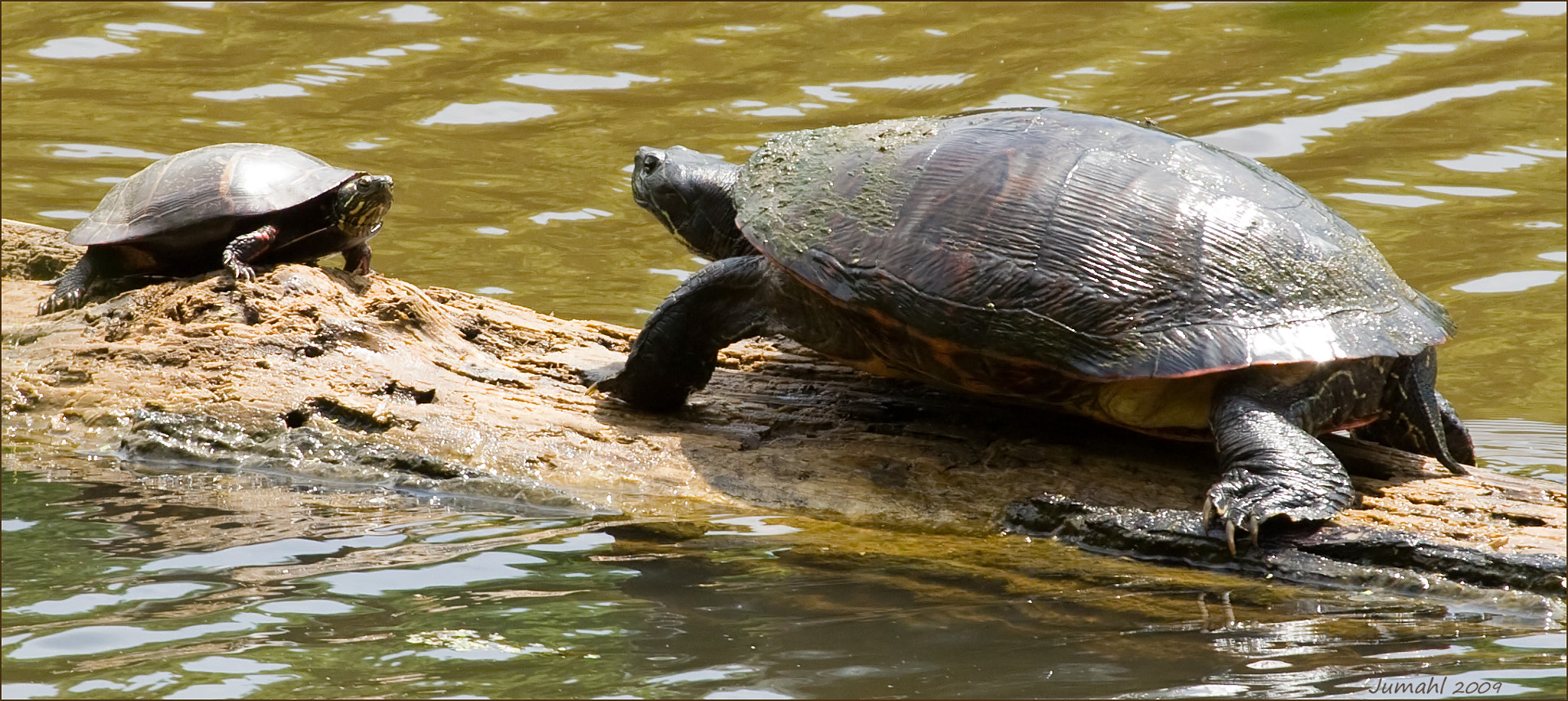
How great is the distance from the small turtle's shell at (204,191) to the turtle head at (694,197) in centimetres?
121

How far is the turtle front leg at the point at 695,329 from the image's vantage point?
201 inches

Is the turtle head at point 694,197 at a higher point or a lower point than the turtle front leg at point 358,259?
higher

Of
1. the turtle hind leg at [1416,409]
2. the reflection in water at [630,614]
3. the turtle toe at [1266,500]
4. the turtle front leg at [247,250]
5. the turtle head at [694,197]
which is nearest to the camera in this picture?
the reflection in water at [630,614]

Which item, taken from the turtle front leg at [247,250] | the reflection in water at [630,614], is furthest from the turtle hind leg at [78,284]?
the reflection in water at [630,614]

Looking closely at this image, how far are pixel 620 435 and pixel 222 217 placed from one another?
6.24 ft

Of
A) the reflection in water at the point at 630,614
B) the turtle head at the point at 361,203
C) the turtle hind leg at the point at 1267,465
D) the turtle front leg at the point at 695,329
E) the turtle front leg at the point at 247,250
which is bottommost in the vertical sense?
the reflection in water at the point at 630,614

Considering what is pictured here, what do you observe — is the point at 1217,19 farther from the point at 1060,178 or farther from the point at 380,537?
the point at 380,537

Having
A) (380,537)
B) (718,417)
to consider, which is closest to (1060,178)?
(718,417)

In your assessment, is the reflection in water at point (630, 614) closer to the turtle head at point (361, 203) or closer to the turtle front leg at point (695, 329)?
the turtle front leg at point (695, 329)

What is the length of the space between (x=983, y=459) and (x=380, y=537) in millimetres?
1917

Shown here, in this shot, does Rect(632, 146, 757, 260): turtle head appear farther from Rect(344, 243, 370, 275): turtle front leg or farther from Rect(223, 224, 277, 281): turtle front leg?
Rect(223, 224, 277, 281): turtle front leg

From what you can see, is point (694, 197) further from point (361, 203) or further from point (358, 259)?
point (358, 259)

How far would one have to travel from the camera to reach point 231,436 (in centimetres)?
504

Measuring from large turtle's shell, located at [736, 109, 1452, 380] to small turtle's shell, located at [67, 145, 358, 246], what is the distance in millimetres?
2025
